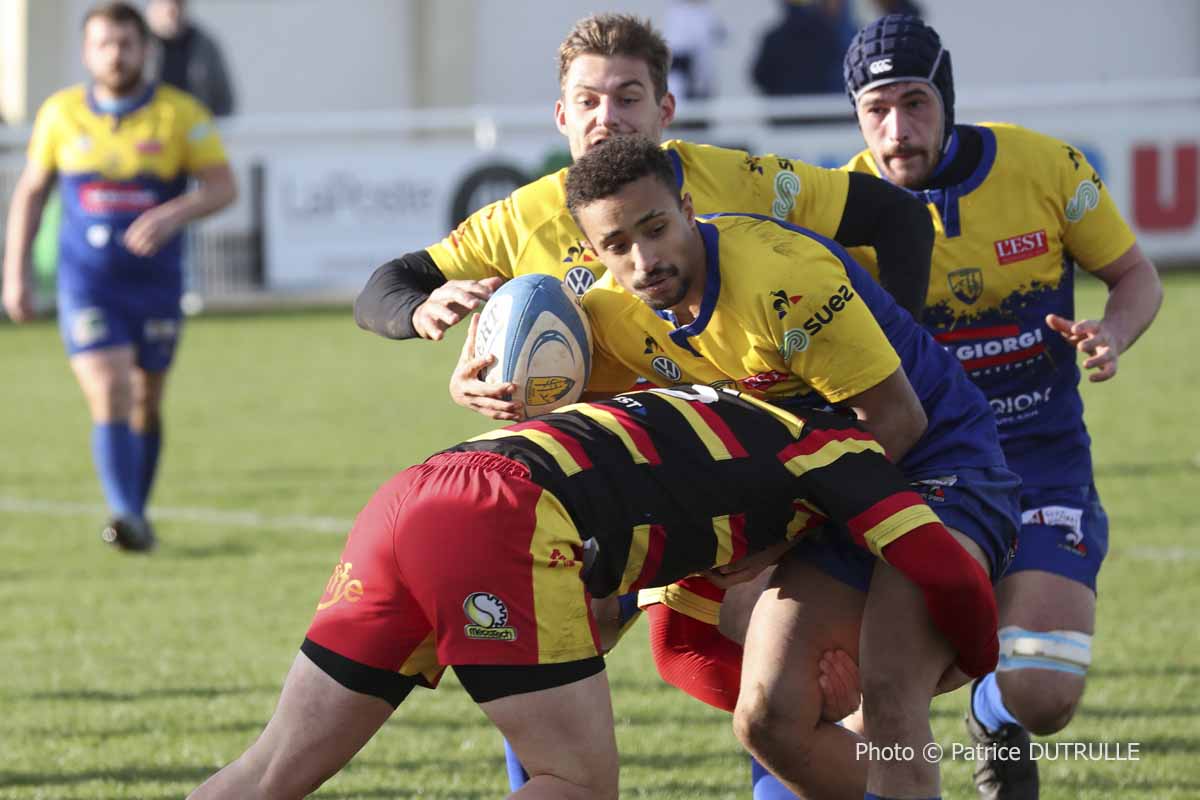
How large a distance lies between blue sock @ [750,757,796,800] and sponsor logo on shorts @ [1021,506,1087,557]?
42.4 inches

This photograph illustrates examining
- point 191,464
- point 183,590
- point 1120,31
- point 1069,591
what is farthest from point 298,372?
point 1120,31

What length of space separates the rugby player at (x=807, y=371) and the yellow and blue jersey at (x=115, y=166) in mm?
5193

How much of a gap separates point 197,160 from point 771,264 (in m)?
5.71

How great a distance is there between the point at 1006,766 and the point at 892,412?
1.32m

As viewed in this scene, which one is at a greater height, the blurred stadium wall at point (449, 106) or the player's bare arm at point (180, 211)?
the player's bare arm at point (180, 211)

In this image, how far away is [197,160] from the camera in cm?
898

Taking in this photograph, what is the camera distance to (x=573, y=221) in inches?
179

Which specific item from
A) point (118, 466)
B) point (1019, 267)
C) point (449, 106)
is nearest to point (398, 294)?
point (1019, 267)

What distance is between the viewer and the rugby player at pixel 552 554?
3.41 metres

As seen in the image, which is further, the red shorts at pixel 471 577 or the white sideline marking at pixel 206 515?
the white sideline marking at pixel 206 515

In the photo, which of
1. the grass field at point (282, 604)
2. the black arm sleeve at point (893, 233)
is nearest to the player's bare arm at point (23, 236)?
the grass field at point (282, 604)

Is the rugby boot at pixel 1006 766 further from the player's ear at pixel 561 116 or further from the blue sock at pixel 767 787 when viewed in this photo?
the player's ear at pixel 561 116

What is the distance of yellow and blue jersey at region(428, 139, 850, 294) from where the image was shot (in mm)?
4551

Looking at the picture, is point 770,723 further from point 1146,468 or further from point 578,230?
point 1146,468
